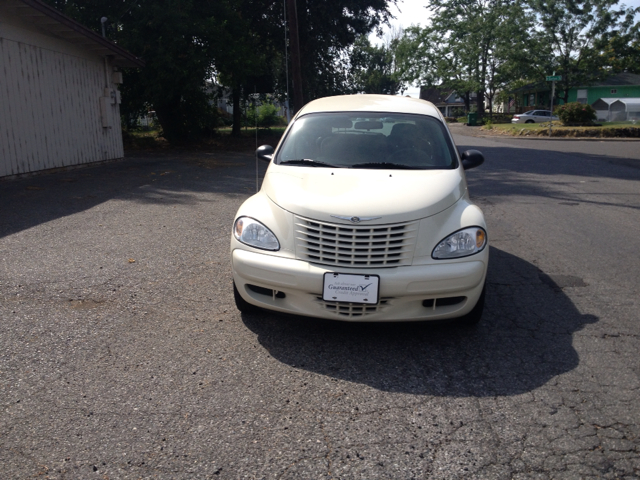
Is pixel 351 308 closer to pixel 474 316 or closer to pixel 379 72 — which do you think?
pixel 474 316

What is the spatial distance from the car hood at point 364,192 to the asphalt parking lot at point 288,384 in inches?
36.8

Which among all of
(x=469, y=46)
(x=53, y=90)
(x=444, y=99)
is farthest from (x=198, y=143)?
(x=444, y=99)

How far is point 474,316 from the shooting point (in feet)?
13.8

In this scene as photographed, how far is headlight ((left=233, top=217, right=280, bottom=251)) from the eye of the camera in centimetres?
407

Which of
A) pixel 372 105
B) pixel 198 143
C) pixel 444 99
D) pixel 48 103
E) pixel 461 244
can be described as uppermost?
pixel 444 99

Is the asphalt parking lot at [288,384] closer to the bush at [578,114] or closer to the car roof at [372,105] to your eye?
the car roof at [372,105]

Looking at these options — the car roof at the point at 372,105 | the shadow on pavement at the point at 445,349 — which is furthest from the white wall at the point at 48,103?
the shadow on pavement at the point at 445,349

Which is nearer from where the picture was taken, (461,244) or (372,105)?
(461,244)

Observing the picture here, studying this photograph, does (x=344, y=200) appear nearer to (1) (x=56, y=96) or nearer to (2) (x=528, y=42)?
(1) (x=56, y=96)

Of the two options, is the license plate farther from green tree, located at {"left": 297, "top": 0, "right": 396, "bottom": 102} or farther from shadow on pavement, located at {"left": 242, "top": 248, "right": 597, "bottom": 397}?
green tree, located at {"left": 297, "top": 0, "right": 396, "bottom": 102}

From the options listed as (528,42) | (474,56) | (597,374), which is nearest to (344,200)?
(597,374)

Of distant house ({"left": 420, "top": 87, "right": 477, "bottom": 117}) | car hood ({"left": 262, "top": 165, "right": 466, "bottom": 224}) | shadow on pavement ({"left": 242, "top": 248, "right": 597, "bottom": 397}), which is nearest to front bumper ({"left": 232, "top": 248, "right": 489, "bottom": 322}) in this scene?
shadow on pavement ({"left": 242, "top": 248, "right": 597, "bottom": 397})

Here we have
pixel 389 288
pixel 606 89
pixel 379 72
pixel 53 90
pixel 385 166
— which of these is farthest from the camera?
pixel 379 72

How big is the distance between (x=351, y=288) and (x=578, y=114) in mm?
38018
